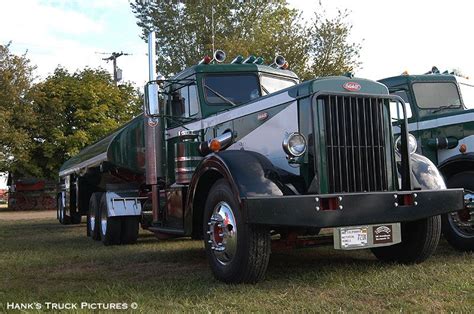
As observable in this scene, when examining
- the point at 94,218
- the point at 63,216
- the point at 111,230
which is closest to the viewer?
the point at 111,230

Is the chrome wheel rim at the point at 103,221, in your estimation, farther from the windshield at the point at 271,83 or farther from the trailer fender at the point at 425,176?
the trailer fender at the point at 425,176

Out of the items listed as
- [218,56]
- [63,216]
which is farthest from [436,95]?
[63,216]

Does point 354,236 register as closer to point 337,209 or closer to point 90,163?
point 337,209

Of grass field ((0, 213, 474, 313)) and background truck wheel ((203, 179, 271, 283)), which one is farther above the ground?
background truck wheel ((203, 179, 271, 283))

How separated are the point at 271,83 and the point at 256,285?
3.38 meters

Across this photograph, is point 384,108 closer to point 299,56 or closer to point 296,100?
point 296,100

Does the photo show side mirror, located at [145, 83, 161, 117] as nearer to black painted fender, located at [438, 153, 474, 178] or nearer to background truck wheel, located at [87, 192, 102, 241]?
black painted fender, located at [438, 153, 474, 178]

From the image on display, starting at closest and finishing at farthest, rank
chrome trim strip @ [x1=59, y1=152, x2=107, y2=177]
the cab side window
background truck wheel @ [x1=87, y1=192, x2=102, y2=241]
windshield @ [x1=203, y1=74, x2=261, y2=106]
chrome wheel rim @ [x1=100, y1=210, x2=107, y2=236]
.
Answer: windshield @ [x1=203, y1=74, x2=261, y2=106]
the cab side window
chrome wheel rim @ [x1=100, y1=210, x2=107, y2=236]
background truck wheel @ [x1=87, y1=192, x2=102, y2=241]
chrome trim strip @ [x1=59, y1=152, x2=107, y2=177]

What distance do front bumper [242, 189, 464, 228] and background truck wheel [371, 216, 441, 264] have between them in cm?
67

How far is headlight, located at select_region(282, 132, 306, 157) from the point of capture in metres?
5.24

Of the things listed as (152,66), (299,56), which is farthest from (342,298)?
(299,56)

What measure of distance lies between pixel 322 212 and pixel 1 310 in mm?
2813

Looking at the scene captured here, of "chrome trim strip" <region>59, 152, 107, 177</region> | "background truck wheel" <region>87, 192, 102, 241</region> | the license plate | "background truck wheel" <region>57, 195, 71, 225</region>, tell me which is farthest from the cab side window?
"background truck wheel" <region>57, 195, 71, 225</region>

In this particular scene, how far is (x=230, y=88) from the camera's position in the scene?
24.3 feet
